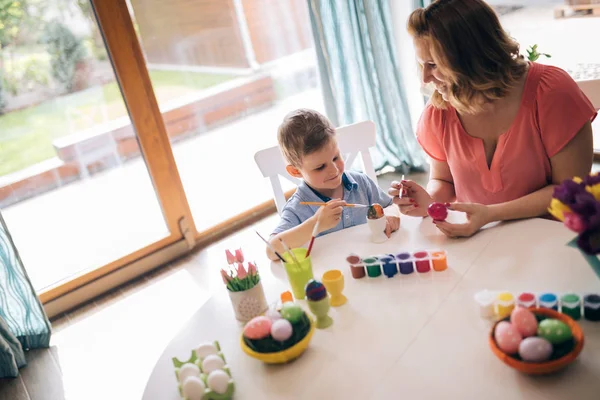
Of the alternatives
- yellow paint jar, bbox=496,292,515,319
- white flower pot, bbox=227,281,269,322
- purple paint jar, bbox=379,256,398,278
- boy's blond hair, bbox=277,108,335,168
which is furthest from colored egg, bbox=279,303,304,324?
boy's blond hair, bbox=277,108,335,168

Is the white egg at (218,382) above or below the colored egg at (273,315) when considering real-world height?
below

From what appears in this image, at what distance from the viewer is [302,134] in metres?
1.62

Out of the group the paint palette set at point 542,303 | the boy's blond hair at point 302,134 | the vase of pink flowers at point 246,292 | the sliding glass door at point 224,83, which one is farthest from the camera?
the sliding glass door at point 224,83

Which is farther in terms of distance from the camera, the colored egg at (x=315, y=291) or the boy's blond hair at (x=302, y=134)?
the boy's blond hair at (x=302, y=134)

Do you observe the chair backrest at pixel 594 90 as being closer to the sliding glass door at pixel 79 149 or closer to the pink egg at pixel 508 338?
the pink egg at pixel 508 338

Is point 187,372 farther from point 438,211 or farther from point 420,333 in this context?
point 438,211

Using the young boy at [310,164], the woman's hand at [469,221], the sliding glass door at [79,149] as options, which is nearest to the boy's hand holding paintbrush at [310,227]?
the young boy at [310,164]

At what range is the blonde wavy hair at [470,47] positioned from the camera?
1.36 metres

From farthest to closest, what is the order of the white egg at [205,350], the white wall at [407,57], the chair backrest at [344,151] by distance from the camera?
the white wall at [407,57], the chair backrest at [344,151], the white egg at [205,350]

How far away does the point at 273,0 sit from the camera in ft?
11.1

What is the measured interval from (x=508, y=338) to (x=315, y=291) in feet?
1.22

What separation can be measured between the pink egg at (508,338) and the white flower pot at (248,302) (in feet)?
1.63

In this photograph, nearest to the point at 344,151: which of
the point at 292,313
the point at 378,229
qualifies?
the point at 378,229

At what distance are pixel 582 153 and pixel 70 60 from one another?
7.60 feet
